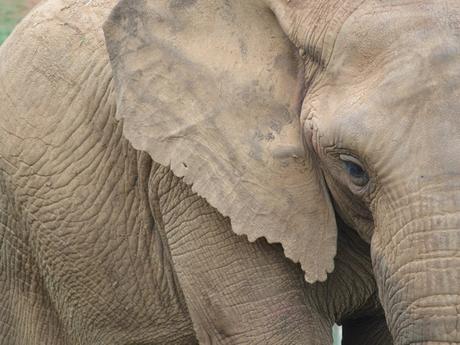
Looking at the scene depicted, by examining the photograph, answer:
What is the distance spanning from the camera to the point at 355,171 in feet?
14.4

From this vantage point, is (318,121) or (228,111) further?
(228,111)

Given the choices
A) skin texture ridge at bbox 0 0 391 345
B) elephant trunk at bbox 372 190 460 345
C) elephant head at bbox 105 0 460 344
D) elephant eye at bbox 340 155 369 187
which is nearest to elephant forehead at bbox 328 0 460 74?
elephant head at bbox 105 0 460 344

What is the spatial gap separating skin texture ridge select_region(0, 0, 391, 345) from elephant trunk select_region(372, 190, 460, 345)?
72 cm

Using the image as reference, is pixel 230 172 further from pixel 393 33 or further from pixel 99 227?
pixel 99 227

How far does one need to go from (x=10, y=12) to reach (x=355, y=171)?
10.6 meters

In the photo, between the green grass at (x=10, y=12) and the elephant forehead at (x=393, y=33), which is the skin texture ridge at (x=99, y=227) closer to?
the elephant forehead at (x=393, y=33)

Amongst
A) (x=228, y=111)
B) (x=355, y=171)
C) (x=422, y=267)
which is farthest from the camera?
(x=228, y=111)

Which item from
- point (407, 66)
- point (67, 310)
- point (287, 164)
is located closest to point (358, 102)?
point (407, 66)

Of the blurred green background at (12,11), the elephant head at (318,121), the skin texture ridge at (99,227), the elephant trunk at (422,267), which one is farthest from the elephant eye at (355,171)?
the blurred green background at (12,11)

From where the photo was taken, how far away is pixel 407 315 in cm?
420

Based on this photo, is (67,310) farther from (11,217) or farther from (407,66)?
(407,66)

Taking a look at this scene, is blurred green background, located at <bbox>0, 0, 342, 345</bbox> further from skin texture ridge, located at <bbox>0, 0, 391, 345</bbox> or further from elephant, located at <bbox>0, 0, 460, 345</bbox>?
elephant, located at <bbox>0, 0, 460, 345</bbox>

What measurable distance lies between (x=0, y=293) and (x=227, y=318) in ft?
4.54

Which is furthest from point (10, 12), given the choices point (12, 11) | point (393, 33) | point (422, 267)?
point (422, 267)
